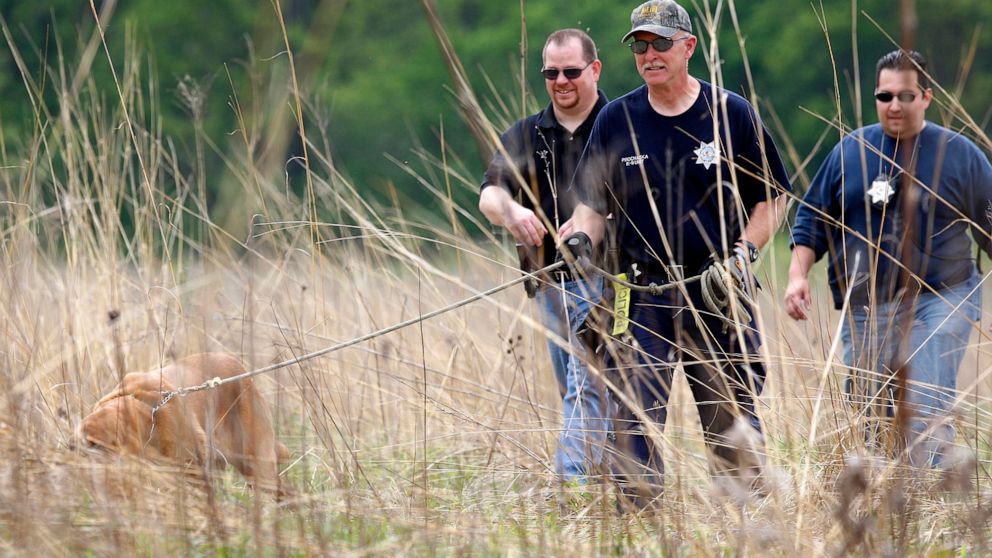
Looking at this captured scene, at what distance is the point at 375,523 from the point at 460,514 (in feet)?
0.83

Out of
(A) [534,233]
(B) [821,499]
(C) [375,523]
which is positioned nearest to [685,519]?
(B) [821,499]

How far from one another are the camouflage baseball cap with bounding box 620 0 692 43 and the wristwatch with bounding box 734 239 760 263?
72 cm

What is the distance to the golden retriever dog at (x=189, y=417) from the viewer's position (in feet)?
12.5

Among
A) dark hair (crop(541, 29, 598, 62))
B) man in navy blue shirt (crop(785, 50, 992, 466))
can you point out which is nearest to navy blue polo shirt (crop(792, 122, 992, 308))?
man in navy blue shirt (crop(785, 50, 992, 466))

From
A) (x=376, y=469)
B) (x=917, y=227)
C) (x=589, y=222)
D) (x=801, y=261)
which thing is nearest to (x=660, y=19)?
(x=589, y=222)

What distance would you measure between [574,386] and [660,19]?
1.36m

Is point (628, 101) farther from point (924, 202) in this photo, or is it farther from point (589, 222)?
point (924, 202)

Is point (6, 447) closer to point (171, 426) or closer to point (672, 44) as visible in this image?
point (171, 426)

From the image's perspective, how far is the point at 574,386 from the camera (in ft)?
15.4

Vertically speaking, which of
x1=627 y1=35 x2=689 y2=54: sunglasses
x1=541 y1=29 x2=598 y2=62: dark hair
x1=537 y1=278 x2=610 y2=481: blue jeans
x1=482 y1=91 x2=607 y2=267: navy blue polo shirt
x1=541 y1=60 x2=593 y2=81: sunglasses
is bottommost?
x1=537 y1=278 x2=610 y2=481: blue jeans

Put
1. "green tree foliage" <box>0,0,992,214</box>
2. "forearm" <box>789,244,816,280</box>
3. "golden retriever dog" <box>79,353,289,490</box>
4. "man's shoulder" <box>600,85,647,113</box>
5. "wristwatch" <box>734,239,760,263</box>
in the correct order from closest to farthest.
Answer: "golden retriever dog" <box>79,353,289,490</box>, "wristwatch" <box>734,239,760,263</box>, "man's shoulder" <box>600,85,647,113</box>, "forearm" <box>789,244,816,280</box>, "green tree foliage" <box>0,0,992,214</box>

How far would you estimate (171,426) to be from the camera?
13.5 ft

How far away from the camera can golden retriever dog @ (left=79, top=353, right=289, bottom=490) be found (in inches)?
150

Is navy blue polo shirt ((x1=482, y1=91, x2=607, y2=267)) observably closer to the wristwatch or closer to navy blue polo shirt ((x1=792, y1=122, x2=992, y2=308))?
navy blue polo shirt ((x1=792, y1=122, x2=992, y2=308))
